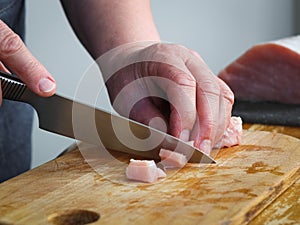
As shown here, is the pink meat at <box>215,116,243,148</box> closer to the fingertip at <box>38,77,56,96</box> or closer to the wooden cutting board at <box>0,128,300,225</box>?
the wooden cutting board at <box>0,128,300,225</box>

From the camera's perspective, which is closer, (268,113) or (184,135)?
(184,135)

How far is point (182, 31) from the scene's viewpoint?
10.4 ft

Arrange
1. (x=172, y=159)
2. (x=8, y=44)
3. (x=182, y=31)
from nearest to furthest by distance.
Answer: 1. (x=8, y=44)
2. (x=172, y=159)
3. (x=182, y=31)

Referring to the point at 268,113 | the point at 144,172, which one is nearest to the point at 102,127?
the point at 144,172

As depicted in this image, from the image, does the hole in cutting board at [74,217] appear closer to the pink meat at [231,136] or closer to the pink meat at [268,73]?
the pink meat at [231,136]

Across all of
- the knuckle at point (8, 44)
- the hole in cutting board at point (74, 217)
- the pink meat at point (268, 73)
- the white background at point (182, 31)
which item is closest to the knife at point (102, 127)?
the knuckle at point (8, 44)

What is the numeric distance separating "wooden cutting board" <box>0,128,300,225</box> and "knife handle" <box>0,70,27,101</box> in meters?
0.16

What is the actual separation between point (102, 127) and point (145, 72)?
17 cm

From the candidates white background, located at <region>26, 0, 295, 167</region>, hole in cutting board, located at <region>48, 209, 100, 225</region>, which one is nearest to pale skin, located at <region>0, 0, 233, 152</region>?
hole in cutting board, located at <region>48, 209, 100, 225</region>

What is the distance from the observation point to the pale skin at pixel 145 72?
1188mm

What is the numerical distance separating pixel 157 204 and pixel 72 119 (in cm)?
37

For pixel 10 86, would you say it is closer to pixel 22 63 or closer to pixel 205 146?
pixel 22 63

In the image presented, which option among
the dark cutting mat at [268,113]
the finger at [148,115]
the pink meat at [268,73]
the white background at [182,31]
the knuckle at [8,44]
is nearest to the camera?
the knuckle at [8,44]

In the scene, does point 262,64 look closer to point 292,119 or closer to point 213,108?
point 292,119
